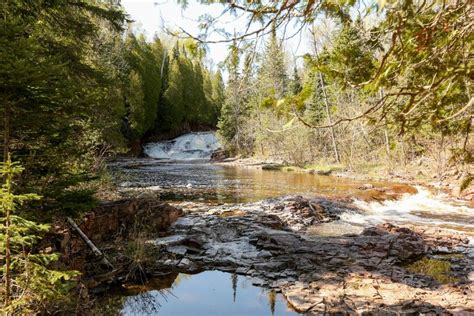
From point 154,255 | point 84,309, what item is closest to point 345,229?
point 154,255

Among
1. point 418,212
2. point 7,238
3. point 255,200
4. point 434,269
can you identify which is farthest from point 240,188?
point 7,238

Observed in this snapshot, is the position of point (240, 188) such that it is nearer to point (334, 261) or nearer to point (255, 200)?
point (255, 200)

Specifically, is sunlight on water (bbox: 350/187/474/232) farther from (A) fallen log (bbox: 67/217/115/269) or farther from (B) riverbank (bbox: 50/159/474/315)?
(A) fallen log (bbox: 67/217/115/269)

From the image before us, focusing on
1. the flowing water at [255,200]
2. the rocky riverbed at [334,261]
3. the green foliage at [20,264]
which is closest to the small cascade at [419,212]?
the flowing water at [255,200]

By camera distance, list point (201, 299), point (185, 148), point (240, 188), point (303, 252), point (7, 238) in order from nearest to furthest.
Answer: point (7, 238), point (201, 299), point (303, 252), point (240, 188), point (185, 148)

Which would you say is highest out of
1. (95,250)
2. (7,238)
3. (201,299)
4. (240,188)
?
(7,238)

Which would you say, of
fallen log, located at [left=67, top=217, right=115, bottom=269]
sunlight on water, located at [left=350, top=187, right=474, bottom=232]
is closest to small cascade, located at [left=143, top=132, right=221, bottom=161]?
sunlight on water, located at [left=350, top=187, right=474, bottom=232]

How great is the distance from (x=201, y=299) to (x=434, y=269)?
4279 mm

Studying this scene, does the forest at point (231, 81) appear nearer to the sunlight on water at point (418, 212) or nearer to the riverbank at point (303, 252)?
the riverbank at point (303, 252)

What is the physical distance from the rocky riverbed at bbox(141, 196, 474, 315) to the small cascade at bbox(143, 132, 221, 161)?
97.4 ft

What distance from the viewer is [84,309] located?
13.5 ft

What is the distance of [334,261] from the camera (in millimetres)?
6488

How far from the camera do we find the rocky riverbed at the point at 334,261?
5.03m

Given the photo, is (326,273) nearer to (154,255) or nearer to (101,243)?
(154,255)
